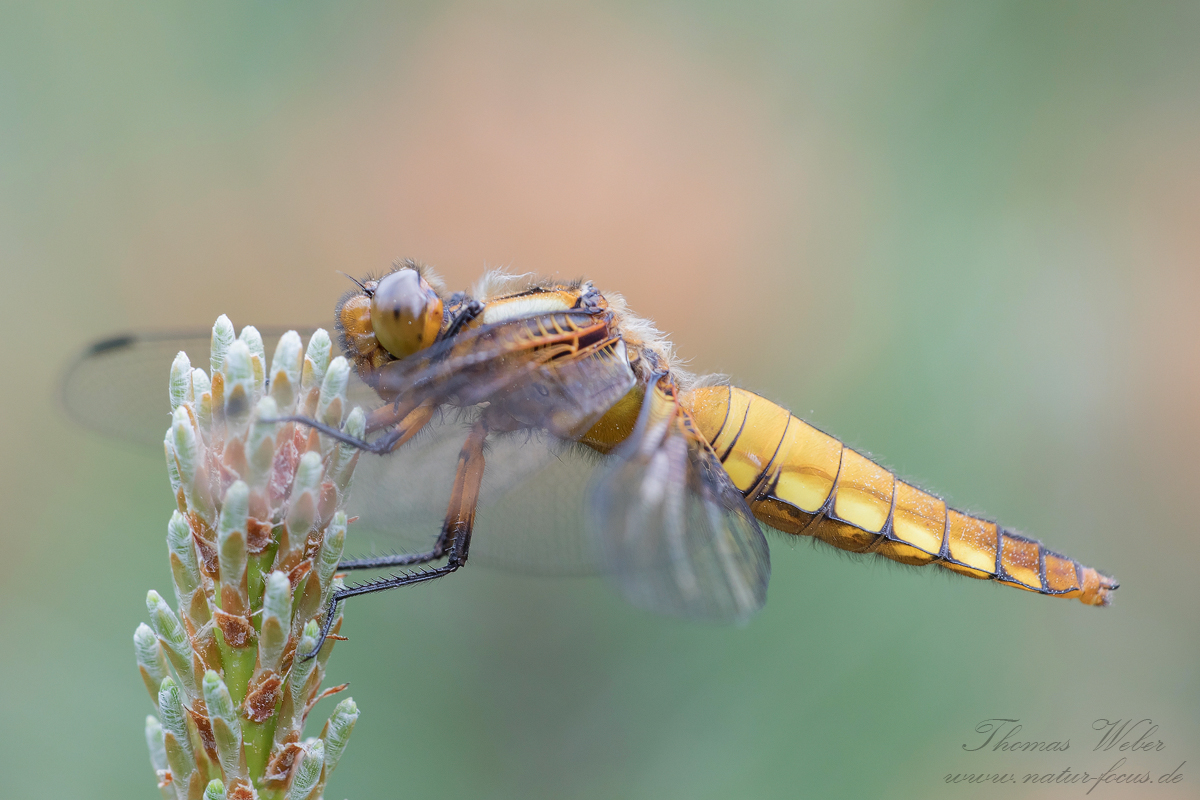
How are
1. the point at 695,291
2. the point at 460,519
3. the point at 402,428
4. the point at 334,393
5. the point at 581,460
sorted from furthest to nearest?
1. the point at 695,291
2. the point at 581,460
3. the point at 460,519
4. the point at 402,428
5. the point at 334,393

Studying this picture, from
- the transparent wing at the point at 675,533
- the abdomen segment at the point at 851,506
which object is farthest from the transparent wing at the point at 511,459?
the abdomen segment at the point at 851,506

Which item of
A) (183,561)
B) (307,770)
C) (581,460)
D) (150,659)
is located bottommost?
(307,770)

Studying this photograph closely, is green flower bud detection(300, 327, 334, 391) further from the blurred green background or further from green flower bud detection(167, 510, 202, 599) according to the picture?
the blurred green background

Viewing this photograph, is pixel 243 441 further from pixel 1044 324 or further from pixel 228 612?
pixel 1044 324

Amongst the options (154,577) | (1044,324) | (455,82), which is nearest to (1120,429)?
(1044,324)

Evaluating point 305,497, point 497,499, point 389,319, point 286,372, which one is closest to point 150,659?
point 305,497

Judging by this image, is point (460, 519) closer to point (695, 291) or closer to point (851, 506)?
point (851, 506)

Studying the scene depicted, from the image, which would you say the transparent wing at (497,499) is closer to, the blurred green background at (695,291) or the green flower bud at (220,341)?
the blurred green background at (695,291)

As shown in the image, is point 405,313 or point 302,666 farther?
point 405,313
